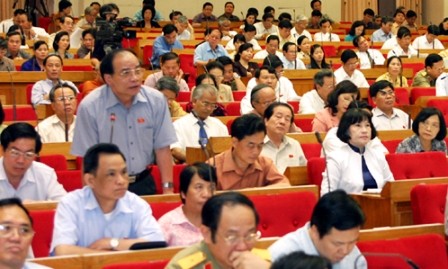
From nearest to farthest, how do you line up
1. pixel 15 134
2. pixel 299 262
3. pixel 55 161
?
pixel 299 262
pixel 15 134
pixel 55 161

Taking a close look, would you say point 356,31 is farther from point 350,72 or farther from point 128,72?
point 128,72

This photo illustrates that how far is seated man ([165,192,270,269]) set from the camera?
11.8ft

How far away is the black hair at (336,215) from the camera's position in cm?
399

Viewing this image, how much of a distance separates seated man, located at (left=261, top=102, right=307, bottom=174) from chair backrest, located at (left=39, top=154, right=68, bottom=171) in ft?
4.23

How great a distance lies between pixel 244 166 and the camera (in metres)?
5.86

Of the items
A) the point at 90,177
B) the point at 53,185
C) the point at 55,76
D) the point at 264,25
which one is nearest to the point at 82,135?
Answer: the point at 53,185

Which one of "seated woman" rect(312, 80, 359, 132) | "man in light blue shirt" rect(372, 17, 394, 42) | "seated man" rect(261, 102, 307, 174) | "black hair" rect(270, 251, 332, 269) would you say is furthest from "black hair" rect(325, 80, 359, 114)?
"man in light blue shirt" rect(372, 17, 394, 42)

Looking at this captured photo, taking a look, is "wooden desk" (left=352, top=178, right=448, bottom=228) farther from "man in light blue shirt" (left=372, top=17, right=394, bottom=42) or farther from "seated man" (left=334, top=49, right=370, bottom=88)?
"man in light blue shirt" (left=372, top=17, right=394, bottom=42)

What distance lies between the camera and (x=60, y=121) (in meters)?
7.41

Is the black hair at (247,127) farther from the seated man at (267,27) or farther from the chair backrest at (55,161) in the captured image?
the seated man at (267,27)

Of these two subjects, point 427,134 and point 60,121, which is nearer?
point 427,134

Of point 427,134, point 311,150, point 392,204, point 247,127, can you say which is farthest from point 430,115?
point 247,127

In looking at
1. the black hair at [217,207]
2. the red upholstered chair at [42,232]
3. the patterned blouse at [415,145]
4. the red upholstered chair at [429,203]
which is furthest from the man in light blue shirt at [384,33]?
the black hair at [217,207]

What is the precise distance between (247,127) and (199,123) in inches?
70.4
